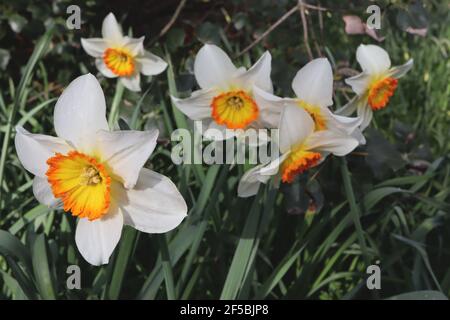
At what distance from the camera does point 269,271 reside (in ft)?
5.60

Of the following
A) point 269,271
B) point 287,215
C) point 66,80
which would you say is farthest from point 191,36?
point 269,271

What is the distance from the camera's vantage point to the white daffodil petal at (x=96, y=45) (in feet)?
6.23

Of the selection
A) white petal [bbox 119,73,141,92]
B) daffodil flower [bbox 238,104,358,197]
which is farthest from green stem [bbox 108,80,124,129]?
daffodil flower [bbox 238,104,358,197]

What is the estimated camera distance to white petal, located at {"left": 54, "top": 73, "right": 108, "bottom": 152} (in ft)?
3.51

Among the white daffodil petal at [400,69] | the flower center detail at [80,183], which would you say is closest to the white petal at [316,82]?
the white daffodil petal at [400,69]

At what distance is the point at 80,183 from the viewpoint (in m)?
1.10

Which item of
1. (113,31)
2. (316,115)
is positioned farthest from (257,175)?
(113,31)

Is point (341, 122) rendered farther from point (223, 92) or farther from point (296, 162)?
point (223, 92)

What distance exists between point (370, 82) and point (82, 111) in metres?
0.72

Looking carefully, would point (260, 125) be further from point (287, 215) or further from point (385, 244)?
point (385, 244)

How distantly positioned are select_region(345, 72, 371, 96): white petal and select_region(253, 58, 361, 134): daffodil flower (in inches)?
7.2

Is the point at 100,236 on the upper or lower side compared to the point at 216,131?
lower
